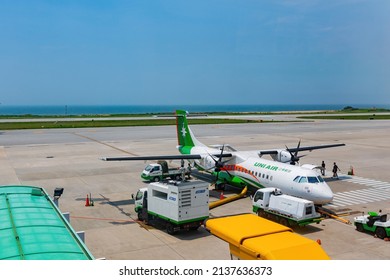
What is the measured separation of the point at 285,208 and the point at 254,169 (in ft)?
22.4

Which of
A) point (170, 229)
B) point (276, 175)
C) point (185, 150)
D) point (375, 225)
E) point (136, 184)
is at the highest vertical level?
point (185, 150)

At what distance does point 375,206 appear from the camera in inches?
1042

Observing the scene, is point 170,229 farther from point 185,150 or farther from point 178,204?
point 185,150

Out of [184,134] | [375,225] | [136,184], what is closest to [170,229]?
[375,225]

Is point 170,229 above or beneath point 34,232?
beneath

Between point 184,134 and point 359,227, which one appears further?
point 184,134

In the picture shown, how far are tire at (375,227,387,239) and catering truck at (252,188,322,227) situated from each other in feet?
9.61

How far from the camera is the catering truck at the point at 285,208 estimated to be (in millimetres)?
21281

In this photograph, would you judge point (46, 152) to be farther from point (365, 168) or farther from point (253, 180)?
point (365, 168)

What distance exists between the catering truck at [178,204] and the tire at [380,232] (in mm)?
9002

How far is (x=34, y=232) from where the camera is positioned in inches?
441

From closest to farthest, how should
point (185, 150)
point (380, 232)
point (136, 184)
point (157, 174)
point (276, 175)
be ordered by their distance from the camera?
point (380, 232), point (276, 175), point (136, 184), point (157, 174), point (185, 150)

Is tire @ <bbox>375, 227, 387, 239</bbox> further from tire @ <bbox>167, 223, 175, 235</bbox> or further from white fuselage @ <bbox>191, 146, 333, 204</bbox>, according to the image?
tire @ <bbox>167, 223, 175, 235</bbox>

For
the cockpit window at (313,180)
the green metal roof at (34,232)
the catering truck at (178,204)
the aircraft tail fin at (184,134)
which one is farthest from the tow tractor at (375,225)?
the aircraft tail fin at (184,134)
